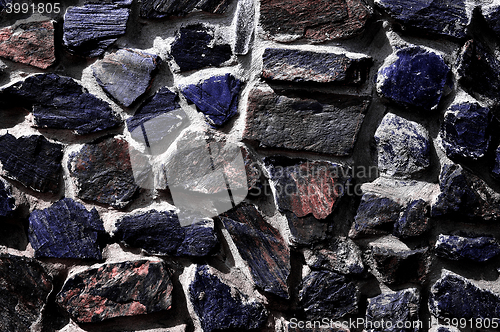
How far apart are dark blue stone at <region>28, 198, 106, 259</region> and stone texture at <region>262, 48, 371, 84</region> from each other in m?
0.51

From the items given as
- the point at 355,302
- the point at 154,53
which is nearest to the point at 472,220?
the point at 355,302

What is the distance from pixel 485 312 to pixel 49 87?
41.4 inches

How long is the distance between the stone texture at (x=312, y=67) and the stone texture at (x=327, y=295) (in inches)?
16.2

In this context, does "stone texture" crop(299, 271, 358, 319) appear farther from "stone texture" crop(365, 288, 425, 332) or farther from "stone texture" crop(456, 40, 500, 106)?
"stone texture" crop(456, 40, 500, 106)

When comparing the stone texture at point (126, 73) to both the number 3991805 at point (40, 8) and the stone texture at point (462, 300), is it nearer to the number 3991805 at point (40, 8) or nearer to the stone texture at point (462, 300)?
the number 3991805 at point (40, 8)

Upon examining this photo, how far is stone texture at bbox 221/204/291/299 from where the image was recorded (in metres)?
0.78

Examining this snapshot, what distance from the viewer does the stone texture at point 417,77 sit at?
0.73m

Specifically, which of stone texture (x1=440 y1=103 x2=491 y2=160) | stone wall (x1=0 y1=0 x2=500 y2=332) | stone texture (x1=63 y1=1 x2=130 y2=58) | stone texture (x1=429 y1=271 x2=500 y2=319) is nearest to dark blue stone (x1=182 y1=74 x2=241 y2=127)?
stone wall (x1=0 y1=0 x2=500 y2=332)

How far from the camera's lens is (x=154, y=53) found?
798 mm

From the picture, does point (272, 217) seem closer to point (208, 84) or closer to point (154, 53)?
point (208, 84)

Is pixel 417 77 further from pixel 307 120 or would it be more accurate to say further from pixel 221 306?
pixel 221 306

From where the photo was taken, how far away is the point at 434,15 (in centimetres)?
72

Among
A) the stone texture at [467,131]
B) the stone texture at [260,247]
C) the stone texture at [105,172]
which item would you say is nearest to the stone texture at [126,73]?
the stone texture at [105,172]

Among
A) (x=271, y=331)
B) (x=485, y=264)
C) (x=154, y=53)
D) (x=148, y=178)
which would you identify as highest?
(x=154, y=53)
